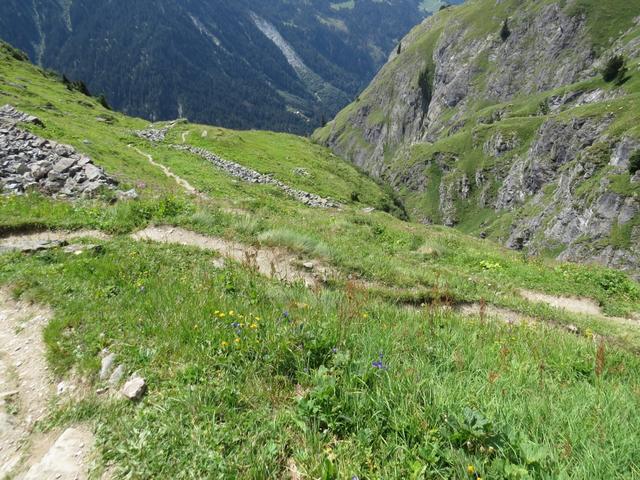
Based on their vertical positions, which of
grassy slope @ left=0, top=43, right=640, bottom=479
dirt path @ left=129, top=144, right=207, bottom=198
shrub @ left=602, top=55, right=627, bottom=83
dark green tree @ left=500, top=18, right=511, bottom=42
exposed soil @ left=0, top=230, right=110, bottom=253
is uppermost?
dark green tree @ left=500, top=18, right=511, bottom=42

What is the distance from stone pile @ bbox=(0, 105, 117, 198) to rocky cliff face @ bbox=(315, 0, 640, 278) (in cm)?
8334

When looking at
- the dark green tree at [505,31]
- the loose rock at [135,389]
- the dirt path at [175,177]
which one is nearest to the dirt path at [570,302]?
the loose rock at [135,389]

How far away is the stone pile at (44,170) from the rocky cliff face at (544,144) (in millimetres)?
83343

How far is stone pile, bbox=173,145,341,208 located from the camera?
Result: 43.5 m

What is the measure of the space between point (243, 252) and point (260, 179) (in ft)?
116

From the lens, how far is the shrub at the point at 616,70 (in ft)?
364

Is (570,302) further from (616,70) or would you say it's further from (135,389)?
(616,70)

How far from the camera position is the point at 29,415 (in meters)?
4.73

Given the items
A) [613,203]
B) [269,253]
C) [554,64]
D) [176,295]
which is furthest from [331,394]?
[554,64]

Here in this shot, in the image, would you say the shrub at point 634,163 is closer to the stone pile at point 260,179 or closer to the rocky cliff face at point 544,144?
the rocky cliff face at point 544,144

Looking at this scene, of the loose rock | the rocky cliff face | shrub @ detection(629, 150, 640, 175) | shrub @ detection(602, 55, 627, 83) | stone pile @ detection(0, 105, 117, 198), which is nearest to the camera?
the loose rock

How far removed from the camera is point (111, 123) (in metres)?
61.7

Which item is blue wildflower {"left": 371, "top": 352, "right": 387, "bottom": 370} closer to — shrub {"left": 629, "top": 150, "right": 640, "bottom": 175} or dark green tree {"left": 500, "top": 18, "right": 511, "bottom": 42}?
shrub {"left": 629, "top": 150, "right": 640, "bottom": 175}

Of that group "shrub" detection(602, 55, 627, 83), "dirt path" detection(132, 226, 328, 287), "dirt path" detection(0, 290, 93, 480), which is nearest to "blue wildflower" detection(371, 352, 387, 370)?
"dirt path" detection(0, 290, 93, 480)
